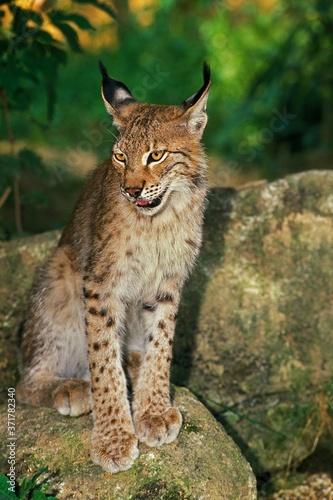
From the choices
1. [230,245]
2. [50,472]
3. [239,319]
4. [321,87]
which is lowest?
[50,472]

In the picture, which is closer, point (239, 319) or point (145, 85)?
point (239, 319)

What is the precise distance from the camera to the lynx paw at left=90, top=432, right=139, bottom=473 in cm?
387

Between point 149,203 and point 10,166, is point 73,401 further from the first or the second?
point 10,166

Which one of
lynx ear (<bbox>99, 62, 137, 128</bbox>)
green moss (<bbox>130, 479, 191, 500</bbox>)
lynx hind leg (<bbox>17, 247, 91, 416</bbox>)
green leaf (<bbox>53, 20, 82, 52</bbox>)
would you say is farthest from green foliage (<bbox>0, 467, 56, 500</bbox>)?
green leaf (<bbox>53, 20, 82, 52</bbox>)

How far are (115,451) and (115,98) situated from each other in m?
1.90

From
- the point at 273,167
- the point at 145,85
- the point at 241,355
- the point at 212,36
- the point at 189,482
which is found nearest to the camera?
the point at 189,482

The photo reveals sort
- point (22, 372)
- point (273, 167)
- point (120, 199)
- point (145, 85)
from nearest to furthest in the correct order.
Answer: point (120, 199), point (22, 372), point (273, 167), point (145, 85)

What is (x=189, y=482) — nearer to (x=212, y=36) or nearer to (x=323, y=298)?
(x=323, y=298)

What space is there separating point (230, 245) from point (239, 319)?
1.69 ft

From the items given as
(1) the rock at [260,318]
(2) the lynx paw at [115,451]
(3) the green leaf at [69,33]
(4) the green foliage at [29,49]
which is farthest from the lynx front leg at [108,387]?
(3) the green leaf at [69,33]

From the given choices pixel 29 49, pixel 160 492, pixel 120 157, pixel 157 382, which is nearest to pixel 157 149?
pixel 120 157

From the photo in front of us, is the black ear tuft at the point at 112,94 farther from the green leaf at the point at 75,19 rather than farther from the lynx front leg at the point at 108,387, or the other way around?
the green leaf at the point at 75,19

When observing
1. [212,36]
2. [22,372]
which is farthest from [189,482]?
[212,36]

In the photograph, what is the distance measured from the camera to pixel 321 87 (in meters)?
9.79
